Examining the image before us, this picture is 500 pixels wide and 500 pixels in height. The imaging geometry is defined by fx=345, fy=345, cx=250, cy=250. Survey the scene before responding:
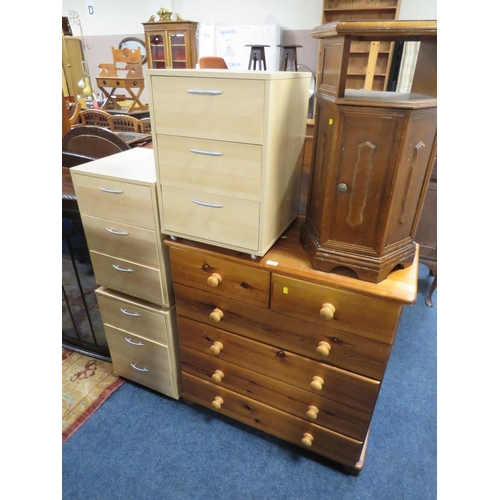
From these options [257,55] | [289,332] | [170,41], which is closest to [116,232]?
[289,332]

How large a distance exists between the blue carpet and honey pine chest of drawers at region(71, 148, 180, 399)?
148 mm

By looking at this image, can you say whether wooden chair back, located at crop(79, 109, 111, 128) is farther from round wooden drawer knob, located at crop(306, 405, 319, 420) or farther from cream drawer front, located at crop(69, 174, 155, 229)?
round wooden drawer knob, located at crop(306, 405, 319, 420)

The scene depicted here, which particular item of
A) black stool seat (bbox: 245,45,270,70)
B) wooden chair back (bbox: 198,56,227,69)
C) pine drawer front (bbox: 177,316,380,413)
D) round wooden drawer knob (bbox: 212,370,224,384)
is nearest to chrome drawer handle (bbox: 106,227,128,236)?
pine drawer front (bbox: 177,316,380,413)

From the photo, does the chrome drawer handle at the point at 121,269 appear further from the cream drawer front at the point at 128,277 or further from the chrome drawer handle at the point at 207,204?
the chrome drawer handle at the point at 207,204

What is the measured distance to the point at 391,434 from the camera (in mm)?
1475

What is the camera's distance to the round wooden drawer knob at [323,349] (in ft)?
3.46

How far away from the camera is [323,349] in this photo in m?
1.05

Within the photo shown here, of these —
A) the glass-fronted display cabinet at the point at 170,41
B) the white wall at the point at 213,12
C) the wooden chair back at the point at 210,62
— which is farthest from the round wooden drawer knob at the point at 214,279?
the glass-fronted display cabinet at the point at 170,41

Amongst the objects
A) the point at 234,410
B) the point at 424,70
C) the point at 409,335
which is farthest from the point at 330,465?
the point at 424,70

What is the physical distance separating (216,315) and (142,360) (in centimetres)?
55

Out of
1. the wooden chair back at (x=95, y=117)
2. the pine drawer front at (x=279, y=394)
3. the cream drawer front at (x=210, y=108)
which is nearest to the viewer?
the cream drawer front at (x=210, y=108)

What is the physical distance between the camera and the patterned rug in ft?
4.93

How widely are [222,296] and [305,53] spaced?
14.2 feet

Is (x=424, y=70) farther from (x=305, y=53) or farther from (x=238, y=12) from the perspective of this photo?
(x=238, y=12)
